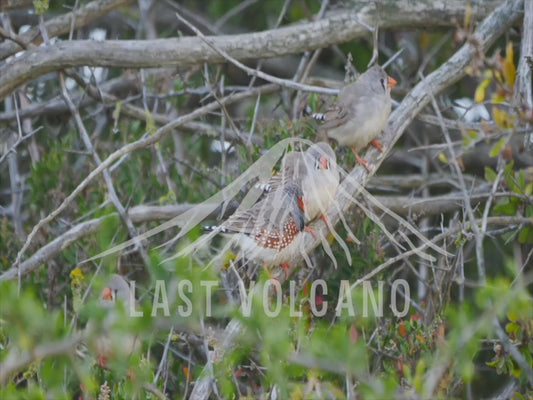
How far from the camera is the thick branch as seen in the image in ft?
19.8

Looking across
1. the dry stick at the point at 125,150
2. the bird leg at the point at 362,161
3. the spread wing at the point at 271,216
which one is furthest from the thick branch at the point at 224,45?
the spread wing at the point at 271,216

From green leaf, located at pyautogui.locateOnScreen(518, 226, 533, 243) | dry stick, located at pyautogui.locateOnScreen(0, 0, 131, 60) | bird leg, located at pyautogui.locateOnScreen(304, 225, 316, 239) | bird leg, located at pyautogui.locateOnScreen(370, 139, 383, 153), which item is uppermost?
dry stick, located at pyautogui.locateOnScreen(0, 0, 131, 60)

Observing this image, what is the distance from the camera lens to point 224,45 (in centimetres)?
634

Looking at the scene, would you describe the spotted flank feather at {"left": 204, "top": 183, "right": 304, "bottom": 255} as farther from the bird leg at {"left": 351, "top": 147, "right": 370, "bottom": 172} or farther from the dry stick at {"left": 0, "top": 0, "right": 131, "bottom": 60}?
the dry stick at {"left": 0, "top": 0, "right": 131, "bottom": 60}

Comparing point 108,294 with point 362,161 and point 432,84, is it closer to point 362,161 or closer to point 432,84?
point 362,161

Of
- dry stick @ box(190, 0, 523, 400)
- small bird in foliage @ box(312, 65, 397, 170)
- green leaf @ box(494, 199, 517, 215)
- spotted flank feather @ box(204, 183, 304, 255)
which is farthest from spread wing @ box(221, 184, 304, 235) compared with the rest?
green leaf @ box(494, 199, 517, 215)

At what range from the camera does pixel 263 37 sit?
6414 mm

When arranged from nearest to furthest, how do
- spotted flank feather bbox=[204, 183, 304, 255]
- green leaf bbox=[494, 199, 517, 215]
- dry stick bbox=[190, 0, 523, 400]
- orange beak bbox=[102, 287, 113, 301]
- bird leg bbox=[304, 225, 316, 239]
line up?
spotted flank feather bbox=[204, 183, 304, 255], bird leg bbox=[304, 225, 316, 239], dry stick bbox=[190, 0, 523, 400], green leaf bbox=[494, 199, 517, 215], orange beak bbox=[102, 287, 113, 301]

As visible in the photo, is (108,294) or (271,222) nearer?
(271,222)

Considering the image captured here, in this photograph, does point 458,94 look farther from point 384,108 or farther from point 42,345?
point 42,345

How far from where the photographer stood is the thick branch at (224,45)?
604 centimetres

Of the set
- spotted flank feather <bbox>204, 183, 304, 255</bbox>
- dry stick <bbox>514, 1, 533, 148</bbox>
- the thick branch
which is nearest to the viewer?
spotted flank feather <bbox>204, 183, 304, 255</bbox>

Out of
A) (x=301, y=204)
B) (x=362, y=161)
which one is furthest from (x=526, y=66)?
(x=301, y=204)

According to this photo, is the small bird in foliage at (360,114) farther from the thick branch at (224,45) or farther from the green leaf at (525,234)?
the green leaf at (525,234)
